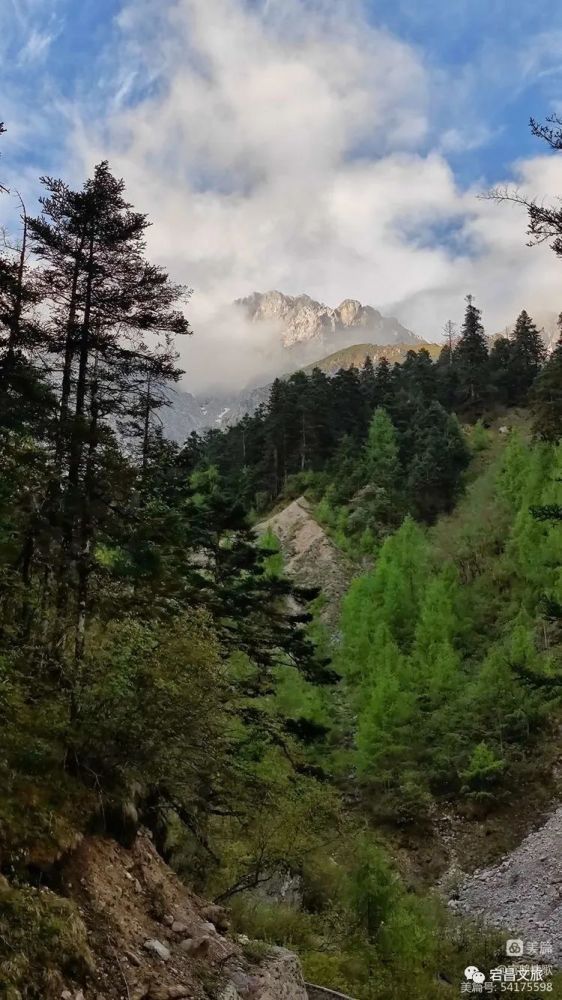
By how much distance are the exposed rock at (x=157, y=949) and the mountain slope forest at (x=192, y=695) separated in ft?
2.37

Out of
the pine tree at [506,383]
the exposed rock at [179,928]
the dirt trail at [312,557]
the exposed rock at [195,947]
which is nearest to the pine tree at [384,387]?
the pine tree at [506,383]

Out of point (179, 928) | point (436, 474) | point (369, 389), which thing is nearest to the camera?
point (179, 928)

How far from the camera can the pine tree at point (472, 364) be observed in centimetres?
7675

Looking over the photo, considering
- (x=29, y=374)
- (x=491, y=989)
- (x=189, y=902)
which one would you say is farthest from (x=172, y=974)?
(x=491, y=989)

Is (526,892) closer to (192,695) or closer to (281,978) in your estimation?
(281,978)

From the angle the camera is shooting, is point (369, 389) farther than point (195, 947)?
Yes

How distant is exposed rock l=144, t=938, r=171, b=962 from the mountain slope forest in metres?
0.72

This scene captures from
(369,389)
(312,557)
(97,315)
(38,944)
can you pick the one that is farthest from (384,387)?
(38,944)

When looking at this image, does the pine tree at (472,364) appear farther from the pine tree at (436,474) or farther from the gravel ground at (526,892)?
the gravel ground at (526,892)

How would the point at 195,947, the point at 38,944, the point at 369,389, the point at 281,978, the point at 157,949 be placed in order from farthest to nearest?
1. the point at 369,389
2. the point at 281,978
3. the point at 195,947
4. the point at 157,949
5. the point at 38,944

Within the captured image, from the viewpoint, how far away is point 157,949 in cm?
920

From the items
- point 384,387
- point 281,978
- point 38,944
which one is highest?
point 384,387

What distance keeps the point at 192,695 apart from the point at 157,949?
11.7ft

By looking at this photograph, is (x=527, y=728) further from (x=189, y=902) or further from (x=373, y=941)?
(x=189, y=902)
